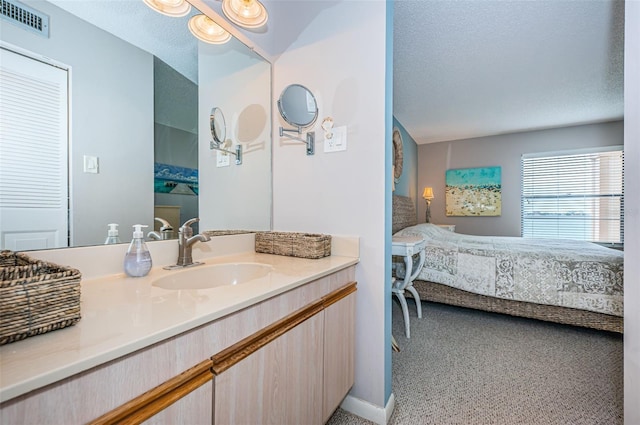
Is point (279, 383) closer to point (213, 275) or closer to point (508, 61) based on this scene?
point (213, 275)

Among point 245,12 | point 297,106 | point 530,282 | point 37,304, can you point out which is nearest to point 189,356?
point 37,304

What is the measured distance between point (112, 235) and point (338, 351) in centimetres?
102

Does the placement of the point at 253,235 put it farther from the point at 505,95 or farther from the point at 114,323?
the point at 505,95

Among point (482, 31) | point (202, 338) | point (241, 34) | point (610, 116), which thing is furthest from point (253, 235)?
point (610, 116)

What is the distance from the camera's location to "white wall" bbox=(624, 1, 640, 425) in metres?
1.11

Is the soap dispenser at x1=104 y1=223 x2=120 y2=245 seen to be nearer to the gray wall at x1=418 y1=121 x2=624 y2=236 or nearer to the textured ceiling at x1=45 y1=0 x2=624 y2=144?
the textured ceiling at x1=45 y1=0 x2=624 y2=144

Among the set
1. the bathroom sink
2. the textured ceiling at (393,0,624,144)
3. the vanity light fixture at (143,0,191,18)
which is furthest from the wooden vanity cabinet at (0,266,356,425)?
the textured ceiling at (393,0,624,144)

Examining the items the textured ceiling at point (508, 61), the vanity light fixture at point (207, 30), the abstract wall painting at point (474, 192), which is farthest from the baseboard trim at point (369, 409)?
the abstract wall painting at point (474, 192)

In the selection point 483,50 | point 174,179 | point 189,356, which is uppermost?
point 483,50

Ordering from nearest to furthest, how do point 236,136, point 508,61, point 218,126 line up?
point 218,126
point 236,136
point 508,61

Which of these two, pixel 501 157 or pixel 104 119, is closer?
pixel 104 119

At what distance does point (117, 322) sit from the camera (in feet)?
1.97

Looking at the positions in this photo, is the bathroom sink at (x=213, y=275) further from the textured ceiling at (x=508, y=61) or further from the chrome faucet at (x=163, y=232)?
the textured ceiling at (x=508, y=61)

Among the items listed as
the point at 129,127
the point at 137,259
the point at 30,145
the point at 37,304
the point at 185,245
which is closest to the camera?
the point at 37,304
